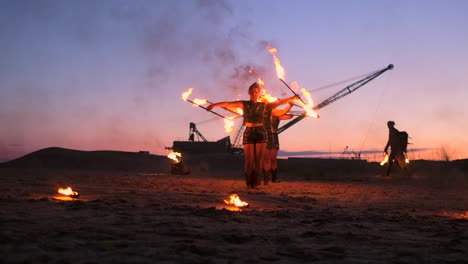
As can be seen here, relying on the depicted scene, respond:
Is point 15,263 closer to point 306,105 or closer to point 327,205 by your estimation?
point 327,205

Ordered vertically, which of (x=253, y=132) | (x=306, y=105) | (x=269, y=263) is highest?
(x=306, y=105)

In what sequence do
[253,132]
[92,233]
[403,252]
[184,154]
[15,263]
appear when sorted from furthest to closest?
[184,154] < [253,132] < [92,233] < [403,252] < [15,263]

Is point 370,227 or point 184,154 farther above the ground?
point 184,154

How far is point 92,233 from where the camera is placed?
4.56m

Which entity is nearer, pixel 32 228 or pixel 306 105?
pixel 32 228

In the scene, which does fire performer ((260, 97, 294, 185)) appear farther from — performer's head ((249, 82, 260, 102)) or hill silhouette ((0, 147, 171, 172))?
hill silhouette ((0, 147, 171, 172))

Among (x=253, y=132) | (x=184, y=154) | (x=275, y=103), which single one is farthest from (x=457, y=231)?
(x=184, y=154)

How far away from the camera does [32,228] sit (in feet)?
15.4

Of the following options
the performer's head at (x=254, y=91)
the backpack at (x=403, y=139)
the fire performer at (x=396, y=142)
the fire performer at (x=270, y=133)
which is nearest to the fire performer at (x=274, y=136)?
the fire performer at (x=270, y=133)

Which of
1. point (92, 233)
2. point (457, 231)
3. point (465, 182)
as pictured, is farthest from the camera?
point (465, 182)

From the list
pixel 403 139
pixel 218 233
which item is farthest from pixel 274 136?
pixel 218 233

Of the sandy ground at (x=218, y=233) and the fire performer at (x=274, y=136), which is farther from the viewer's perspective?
the fire performer at (x=274, y=136)

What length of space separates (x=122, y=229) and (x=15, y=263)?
1.50 metres

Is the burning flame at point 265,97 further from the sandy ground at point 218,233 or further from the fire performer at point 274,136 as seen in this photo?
the sandy ground at point 218,233
